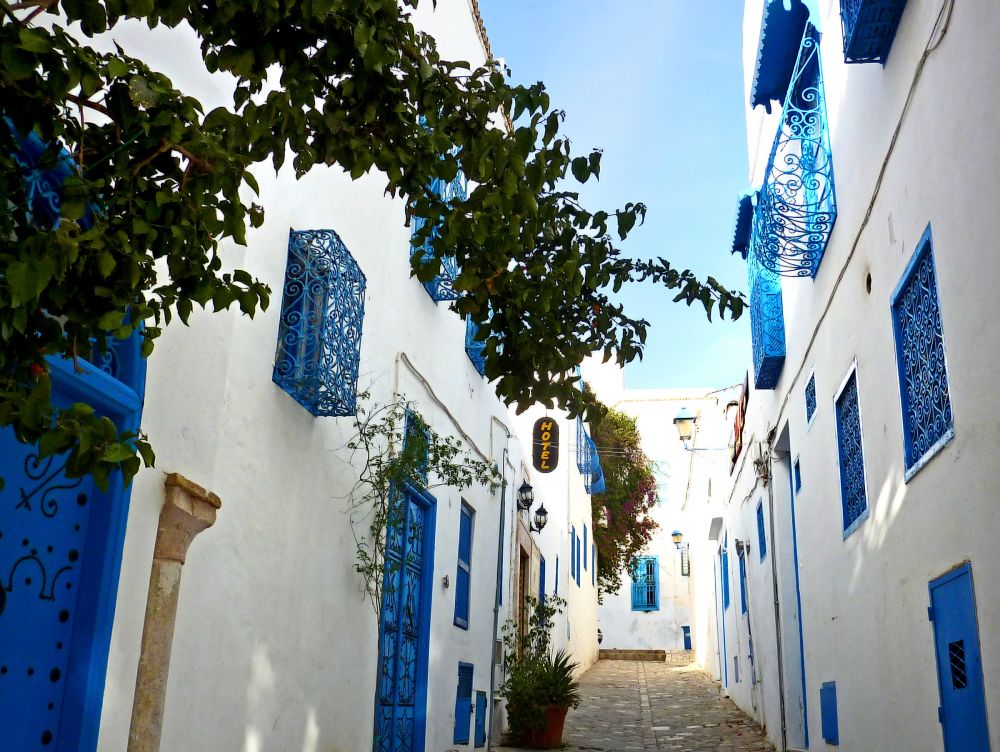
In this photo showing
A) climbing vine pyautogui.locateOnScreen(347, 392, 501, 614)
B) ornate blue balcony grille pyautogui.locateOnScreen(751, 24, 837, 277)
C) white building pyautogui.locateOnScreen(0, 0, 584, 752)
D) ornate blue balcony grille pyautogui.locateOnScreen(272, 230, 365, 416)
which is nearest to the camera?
white building pyautogui.locateOnScreen(0, 0, 584, 752)

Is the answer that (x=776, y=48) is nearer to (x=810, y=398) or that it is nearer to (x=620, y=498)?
(x=810, y=398)

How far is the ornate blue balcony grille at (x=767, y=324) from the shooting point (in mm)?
9875

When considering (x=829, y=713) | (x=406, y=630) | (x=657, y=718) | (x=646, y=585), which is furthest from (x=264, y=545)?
(x=646, y=585)

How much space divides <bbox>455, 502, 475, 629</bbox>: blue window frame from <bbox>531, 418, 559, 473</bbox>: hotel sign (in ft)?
15.7

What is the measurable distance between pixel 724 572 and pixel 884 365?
13.3 meters

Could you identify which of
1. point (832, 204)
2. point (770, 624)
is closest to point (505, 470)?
point (770, 624)

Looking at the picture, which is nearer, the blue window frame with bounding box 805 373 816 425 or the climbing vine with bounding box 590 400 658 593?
the blue window frame with bounding box 805 373 816 425

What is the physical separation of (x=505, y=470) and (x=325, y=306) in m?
7.08

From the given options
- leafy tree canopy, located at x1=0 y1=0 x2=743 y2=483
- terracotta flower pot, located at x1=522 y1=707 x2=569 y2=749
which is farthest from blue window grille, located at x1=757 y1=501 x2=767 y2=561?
leafy tree canopy, located at x1=0 y1=0 x2=743 y2=483

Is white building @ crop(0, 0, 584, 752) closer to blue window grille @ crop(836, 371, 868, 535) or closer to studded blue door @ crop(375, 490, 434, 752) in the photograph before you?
studded blue door @ crop(375, 490, 434, 752)

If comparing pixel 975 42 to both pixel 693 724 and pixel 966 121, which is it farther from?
pixel 693 724

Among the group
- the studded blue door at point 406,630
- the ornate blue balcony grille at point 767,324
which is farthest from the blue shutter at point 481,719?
the ornate blue balcony grille at point 767,324

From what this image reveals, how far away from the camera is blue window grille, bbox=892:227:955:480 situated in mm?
4660

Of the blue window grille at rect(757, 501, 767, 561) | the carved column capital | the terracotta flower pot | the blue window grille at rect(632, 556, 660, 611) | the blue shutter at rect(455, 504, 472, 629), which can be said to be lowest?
the terracotta flower pot
